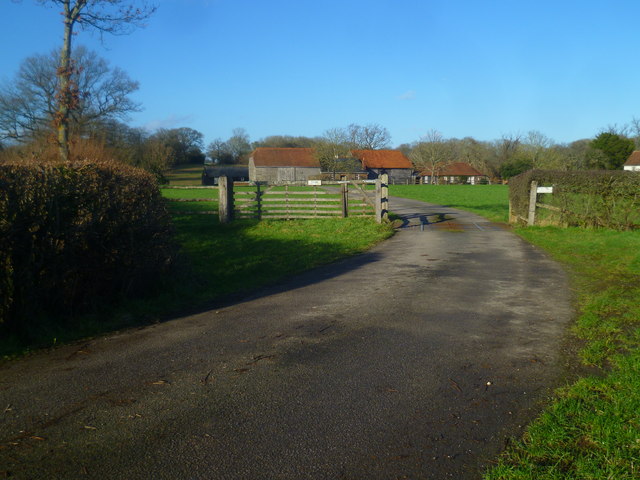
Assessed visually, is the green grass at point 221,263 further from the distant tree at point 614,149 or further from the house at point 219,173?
the distant tree at point 614,149

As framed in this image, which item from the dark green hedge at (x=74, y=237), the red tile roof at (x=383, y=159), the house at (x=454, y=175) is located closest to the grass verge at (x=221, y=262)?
the dark green hedge at (x=74, y=237)

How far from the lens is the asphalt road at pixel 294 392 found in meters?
3.34

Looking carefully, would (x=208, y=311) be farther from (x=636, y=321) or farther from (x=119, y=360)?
(x=636, y=321)

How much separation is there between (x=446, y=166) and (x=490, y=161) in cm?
1064

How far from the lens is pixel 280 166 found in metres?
86.2

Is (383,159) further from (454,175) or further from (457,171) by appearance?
(457,171)

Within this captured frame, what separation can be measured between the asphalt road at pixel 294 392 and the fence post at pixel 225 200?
12.5 meters

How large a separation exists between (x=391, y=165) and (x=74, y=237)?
3632 inches

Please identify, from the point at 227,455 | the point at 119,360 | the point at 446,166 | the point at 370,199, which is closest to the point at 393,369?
the point at 227,455

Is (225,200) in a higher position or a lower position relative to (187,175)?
lower

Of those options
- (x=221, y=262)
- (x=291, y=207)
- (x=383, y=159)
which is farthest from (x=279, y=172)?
(x=221, y=262)

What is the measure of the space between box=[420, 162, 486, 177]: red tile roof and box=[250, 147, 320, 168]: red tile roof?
87.4 feet

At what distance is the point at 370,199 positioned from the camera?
21.0m

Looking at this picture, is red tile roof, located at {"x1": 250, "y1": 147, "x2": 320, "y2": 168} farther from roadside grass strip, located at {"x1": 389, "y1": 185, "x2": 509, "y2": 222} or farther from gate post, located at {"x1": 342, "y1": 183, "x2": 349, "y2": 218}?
gate post, located at {"x1": 342, "y1": 183, "x2": 349, "y2": 218}
